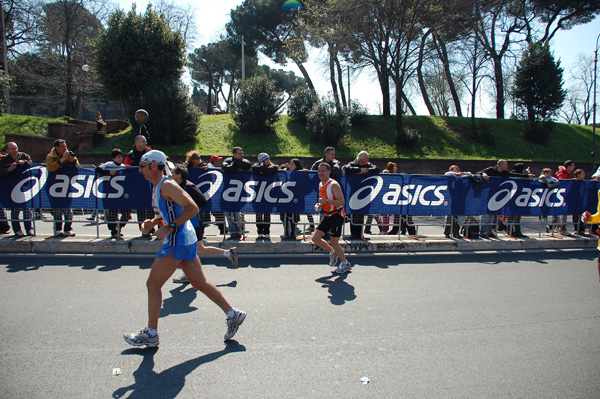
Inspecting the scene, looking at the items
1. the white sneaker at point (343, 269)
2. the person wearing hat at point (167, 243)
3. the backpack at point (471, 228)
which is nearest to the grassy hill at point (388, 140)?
the backpack at point (471, 228)

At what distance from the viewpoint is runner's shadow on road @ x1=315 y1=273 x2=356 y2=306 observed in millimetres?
5309

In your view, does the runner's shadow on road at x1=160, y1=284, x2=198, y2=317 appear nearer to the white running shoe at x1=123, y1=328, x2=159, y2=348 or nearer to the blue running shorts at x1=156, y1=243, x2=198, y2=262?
the white running shoe at x1=123, y1=328, x2=159, y2=348

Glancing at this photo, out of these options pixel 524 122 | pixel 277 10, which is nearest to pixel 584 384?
pixel 524 122

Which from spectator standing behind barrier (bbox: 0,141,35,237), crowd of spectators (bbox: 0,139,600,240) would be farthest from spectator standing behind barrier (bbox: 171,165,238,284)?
spectator standing behind barrier (bbox: 0,141,35,237)

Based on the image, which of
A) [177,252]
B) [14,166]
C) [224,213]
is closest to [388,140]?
[224,213]

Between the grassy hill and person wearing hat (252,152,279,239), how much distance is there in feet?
48.9

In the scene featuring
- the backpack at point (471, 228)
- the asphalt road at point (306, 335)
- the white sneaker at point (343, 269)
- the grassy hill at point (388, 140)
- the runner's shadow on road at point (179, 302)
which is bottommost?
the asphalt road at point (306, 335)

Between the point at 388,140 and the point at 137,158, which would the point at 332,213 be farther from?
the point at 388,140

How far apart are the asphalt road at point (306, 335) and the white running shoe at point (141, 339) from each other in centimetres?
9

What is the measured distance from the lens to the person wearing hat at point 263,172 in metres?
8.22

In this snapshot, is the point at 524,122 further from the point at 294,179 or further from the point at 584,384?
the point at 584,384

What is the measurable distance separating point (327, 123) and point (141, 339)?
21.7m

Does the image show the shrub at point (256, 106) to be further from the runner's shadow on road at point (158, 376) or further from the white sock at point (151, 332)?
the runner's shadow on road at point (158, 376)

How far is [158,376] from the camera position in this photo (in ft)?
10.8
